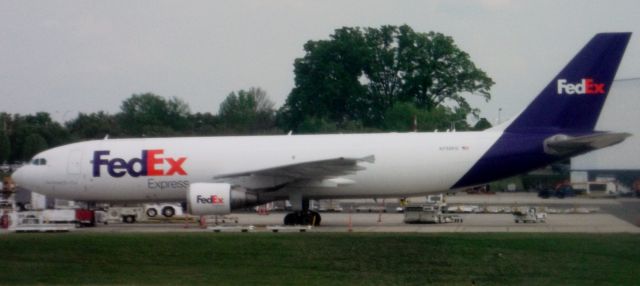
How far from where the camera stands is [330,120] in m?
85.4

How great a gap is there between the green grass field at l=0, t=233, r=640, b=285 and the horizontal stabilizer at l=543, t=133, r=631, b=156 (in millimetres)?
6314

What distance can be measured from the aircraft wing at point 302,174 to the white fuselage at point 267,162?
332 mm

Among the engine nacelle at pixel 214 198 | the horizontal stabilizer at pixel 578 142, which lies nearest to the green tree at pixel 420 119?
the horizontal stabilizer at pixel 578 142

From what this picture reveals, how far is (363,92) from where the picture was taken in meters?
88.9

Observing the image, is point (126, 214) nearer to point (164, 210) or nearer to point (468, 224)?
point (164, 210)

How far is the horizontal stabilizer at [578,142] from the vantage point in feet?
110

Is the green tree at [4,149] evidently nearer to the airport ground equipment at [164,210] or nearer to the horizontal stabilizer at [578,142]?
the airport ground equipment at [164,210]

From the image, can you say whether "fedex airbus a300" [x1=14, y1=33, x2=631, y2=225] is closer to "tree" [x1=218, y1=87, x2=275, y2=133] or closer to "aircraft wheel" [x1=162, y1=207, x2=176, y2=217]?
"aircraft wheel" [x1=162, y1=207, x2=176, y2=217]

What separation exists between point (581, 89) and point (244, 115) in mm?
48961

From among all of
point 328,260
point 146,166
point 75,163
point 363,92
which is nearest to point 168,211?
point 75,163

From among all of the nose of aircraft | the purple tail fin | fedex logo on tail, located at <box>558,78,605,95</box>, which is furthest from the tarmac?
fedex logo on tail, located at <box>558,78,605,95</box>

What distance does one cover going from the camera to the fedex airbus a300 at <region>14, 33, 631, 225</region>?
34.7 m

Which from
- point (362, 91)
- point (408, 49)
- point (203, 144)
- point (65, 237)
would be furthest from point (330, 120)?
point (65, 237)

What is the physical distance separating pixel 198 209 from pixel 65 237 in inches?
230
